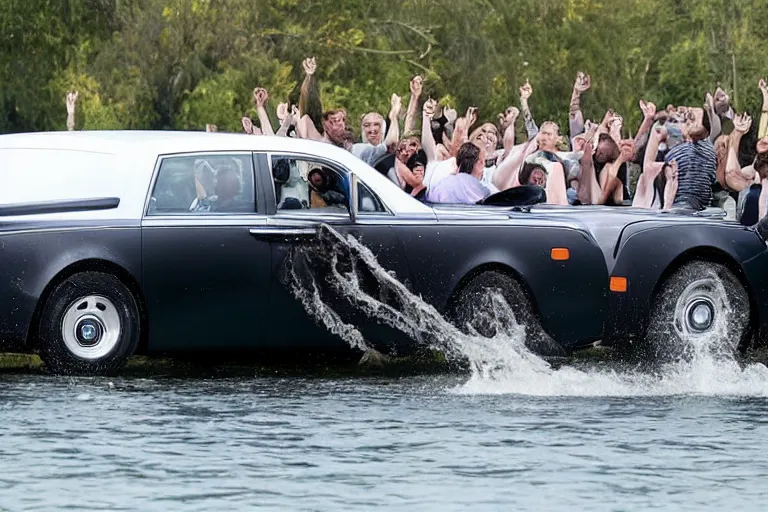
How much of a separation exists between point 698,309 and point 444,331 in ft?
5.87

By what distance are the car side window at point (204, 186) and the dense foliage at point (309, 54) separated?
1527 cm

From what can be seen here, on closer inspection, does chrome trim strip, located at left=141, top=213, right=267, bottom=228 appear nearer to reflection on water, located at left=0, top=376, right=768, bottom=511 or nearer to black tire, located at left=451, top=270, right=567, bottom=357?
reflection on water, located at left=0, top=376, right=768, bottom=511

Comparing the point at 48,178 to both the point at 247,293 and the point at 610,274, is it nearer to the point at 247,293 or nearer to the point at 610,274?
the point at 247,293

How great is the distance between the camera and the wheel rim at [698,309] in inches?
584

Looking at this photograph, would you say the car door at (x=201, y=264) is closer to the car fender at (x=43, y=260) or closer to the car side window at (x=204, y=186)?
the car side window at (x=204, y=186)

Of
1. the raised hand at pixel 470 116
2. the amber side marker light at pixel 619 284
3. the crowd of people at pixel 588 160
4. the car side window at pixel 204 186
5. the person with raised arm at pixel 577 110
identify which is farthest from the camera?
the person with raised arm at pixel 577 110

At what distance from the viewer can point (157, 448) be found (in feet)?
35.6

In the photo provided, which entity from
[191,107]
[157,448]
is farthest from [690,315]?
[191,107]

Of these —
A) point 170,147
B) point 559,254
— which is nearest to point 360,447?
point 170,147

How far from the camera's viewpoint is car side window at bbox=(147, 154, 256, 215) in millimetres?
13828

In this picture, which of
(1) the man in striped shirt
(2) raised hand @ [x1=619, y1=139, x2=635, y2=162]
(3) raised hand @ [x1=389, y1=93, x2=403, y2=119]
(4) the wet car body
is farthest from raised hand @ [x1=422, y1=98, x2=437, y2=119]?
(4) the wet car body

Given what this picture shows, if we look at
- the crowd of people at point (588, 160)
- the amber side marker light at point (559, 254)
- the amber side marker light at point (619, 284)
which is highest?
the crowd of people at point (588, 160)

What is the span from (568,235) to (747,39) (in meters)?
18.3

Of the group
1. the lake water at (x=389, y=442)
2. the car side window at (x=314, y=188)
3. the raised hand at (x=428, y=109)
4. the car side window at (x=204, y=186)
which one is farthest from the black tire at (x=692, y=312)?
the raised hand at (x=428, y=109)
